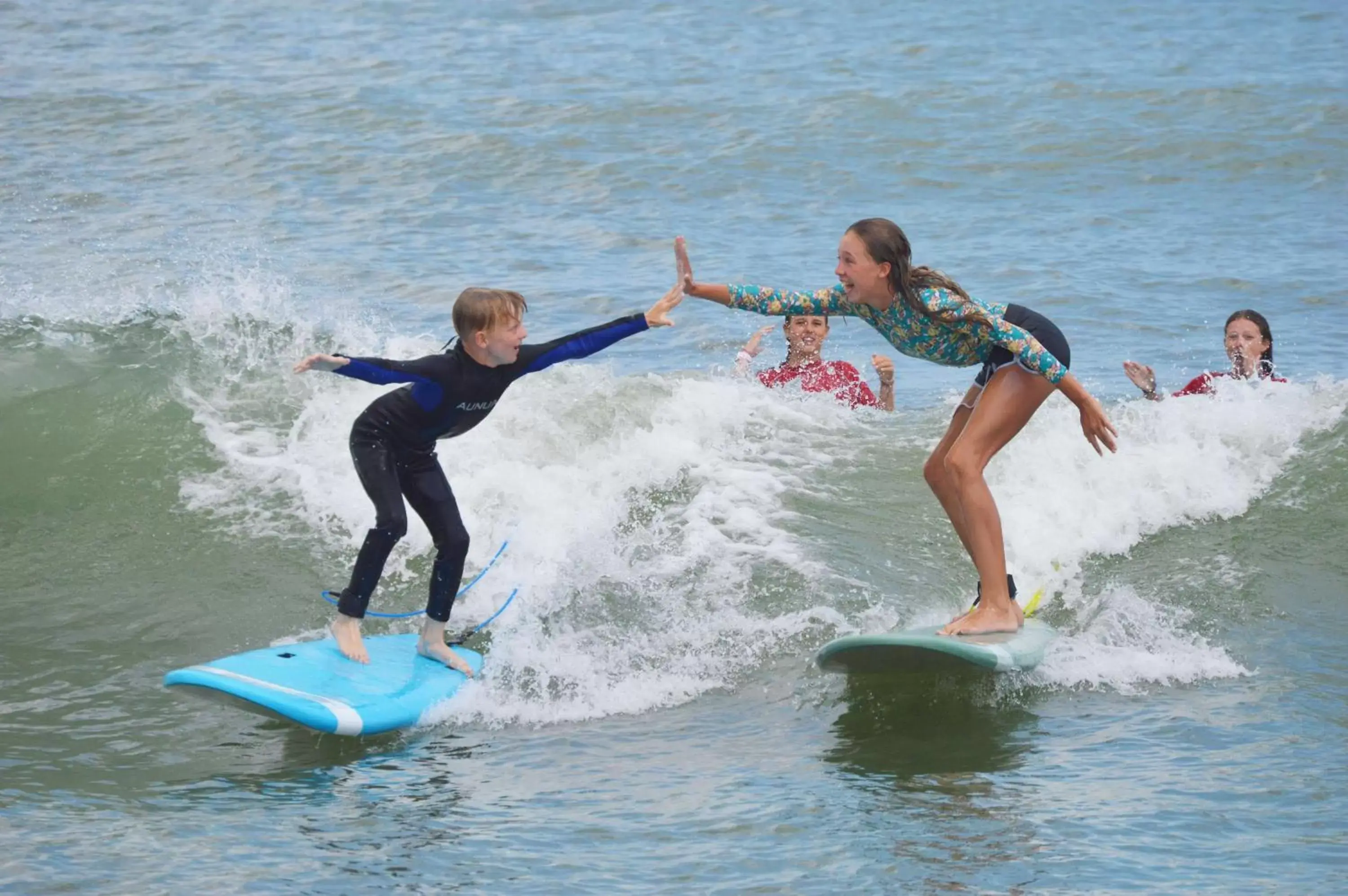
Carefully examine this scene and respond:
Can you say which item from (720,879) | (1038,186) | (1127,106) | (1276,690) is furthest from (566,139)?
(720,879)

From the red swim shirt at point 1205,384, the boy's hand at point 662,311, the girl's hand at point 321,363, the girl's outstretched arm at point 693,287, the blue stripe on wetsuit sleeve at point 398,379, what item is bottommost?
the red swim shirt at point 1205,384

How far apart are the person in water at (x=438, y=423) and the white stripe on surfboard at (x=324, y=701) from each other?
1.80ft

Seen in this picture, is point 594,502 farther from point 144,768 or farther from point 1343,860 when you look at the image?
point 1343,860

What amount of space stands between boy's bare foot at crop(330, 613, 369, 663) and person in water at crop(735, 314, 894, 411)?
405cm

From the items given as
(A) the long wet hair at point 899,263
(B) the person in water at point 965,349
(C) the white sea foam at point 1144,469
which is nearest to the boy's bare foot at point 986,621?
(B) the person in water at point 965,349

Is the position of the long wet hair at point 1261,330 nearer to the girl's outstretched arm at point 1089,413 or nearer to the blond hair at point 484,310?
the girl's outstretched arm at point 1089,413

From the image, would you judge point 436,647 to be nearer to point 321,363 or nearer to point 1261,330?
point 321,363

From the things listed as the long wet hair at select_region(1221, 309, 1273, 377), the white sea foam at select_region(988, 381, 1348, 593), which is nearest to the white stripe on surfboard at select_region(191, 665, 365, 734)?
the white sea foam at select_region(988, 381, 1348, 593)

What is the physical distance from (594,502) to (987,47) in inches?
591

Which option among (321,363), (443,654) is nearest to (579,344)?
(321,363)

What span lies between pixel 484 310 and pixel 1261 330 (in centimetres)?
526

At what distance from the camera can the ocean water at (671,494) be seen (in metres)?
4.72

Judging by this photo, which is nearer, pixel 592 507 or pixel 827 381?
pixel 592 507

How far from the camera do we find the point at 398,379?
5.86m
